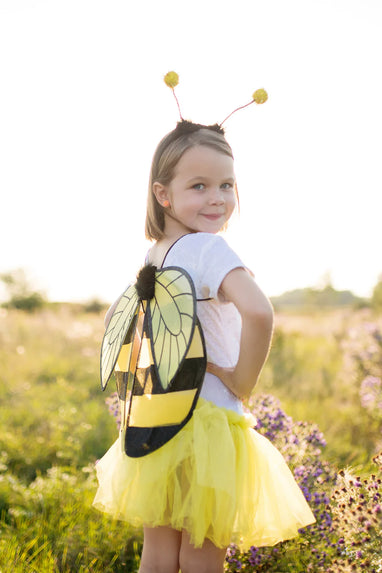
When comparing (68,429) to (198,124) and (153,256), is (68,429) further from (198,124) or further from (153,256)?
(198,124)

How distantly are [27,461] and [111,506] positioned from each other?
268 centimetres

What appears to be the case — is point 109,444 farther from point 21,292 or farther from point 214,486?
point 21,292

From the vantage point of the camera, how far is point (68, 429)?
4742 mm

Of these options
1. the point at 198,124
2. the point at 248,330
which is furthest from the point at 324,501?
the point at 198,124

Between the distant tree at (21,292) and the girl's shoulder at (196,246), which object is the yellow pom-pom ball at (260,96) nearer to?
the girl's shoulder at (196,246)

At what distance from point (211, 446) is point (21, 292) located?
33.7m

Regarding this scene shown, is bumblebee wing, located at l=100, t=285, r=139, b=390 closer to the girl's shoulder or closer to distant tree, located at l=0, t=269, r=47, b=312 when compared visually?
the girl's shoulder

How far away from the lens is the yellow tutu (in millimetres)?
1695

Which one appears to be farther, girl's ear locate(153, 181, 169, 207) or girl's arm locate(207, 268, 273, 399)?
girl's ear locate(153, 181, 169, 207)

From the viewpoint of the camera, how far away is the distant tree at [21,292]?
32.6m

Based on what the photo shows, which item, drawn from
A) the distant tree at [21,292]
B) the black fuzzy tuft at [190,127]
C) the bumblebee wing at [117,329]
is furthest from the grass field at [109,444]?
the distant tree at [21,292]

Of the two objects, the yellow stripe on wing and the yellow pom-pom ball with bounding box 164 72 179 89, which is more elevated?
the yellow pom-pom ball with bounding box 164 72 179 89

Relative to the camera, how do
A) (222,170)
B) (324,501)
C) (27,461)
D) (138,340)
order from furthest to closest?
1. (27,461)
2. (324,501)
3. (138,340)
4. (222,170)

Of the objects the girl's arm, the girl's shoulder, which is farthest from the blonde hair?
the girl's arm
